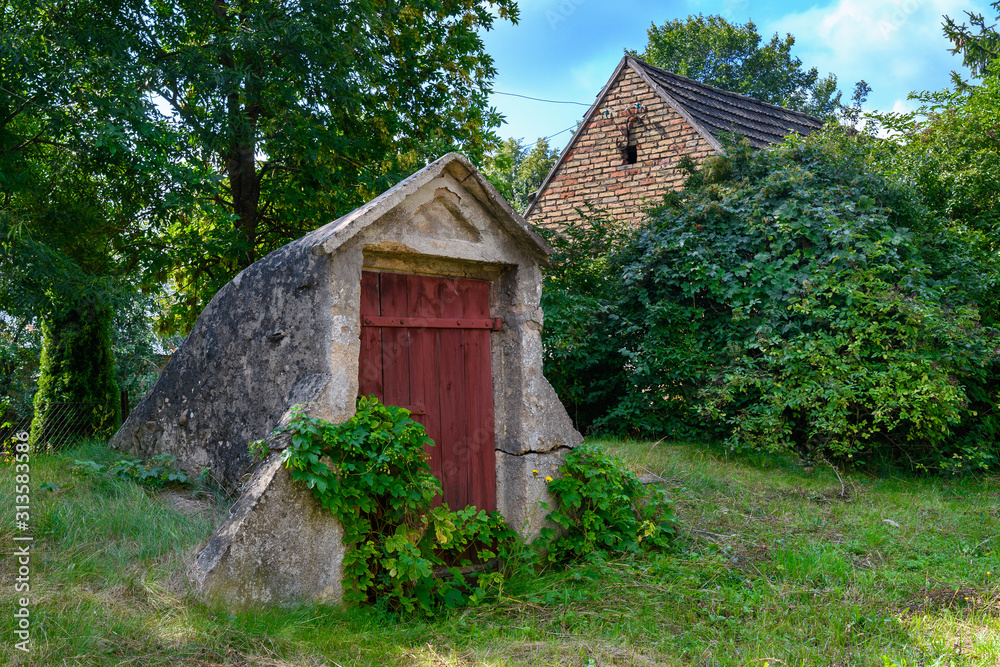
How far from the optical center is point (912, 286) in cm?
707

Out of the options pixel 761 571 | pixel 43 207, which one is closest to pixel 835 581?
pixel 761 571

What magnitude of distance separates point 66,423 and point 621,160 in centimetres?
955

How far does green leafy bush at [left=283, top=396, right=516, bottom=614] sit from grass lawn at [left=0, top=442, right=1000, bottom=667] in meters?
0.19

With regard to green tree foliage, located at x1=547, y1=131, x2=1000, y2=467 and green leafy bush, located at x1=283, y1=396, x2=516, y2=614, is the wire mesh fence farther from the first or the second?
green tree foliage, located at x1=547, y1=131, x2=1000, y2=467

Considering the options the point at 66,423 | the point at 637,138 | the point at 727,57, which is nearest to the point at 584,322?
the point at 637,138

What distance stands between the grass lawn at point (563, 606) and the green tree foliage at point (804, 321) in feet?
6.19

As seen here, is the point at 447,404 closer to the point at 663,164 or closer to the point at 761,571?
the point at 761,571

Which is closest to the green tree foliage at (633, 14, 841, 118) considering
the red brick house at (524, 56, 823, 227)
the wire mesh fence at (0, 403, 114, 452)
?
the red brick house at (524, 56, 823, 227)

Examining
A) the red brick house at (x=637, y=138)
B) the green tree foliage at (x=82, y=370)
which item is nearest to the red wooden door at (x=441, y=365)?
the green tree foliage at (x=82, y=370)

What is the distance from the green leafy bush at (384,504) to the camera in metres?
3.78

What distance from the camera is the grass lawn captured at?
3199 millimetres

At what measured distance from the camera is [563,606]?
4.11 metres

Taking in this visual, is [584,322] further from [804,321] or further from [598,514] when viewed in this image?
[598,514]

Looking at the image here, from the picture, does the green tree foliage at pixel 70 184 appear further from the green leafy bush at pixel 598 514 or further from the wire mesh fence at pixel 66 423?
the green leafy bush at pixel 598 514
